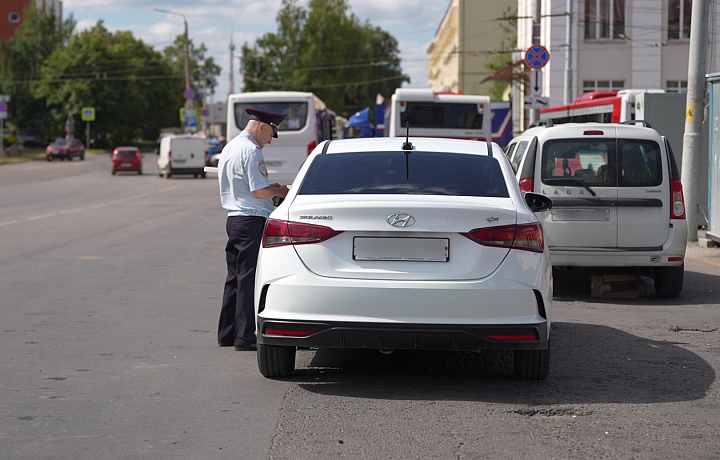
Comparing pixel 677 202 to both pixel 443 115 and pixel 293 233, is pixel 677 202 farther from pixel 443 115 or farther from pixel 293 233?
pixel 443 115

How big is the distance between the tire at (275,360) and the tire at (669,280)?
5212 millimetres

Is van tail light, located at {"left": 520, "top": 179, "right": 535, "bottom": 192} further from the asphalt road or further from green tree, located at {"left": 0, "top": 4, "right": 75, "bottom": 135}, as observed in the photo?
green tree, located at {"left": 0, "top": 4, "right": 75, "bottom": 135}

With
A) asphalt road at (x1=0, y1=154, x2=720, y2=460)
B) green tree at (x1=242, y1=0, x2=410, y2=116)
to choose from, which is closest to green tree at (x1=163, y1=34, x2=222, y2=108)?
green tree at (x1=242, y1=0, x2=410, y2=116)

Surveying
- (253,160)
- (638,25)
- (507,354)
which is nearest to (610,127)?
(507,354)

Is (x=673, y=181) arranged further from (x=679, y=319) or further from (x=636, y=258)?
(x=679, y=319)

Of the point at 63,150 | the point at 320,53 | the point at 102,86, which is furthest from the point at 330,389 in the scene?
the point at 102,86

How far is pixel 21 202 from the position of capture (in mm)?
27547

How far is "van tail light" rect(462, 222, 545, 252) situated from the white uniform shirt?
6.39 ft

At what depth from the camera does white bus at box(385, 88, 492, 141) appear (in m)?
28.1

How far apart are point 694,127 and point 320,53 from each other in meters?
70.7

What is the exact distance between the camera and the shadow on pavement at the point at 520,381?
5984mm

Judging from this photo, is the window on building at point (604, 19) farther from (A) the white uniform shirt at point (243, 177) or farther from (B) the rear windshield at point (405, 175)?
(B) the rear windshield at point (405, 175)

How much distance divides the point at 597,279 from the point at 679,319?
5.41ft

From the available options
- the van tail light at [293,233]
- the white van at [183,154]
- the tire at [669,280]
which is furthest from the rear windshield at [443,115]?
the van tail light at [293,233]
